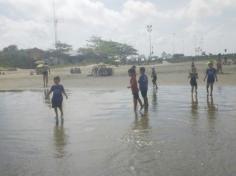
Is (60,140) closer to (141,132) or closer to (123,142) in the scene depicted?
(123,142)

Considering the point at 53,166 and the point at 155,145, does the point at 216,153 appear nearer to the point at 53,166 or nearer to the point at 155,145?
the point at 155,145

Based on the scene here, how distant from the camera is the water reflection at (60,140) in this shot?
9.40 m

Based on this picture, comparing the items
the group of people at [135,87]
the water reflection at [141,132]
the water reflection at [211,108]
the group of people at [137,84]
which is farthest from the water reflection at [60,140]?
the water reflection at [211,108]

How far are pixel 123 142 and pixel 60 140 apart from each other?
5.28 feet

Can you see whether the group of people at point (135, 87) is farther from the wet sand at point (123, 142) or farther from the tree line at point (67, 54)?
the tree line at point (67, 54)

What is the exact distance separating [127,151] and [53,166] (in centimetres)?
163

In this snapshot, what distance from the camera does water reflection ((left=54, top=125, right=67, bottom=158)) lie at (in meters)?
9.40

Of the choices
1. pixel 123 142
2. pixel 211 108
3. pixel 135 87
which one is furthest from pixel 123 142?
pixel 211 108

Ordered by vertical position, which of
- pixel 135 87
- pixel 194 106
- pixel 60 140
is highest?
pixel 135 87

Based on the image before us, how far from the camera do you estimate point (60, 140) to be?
36.1 ft

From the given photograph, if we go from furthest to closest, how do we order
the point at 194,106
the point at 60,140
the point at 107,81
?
the point at 107,81, the point at 194,106, the point at 60,140

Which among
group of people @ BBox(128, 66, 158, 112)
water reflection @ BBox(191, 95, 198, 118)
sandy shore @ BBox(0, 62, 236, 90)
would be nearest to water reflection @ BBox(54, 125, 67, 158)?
group of people @ BBox(128, 66, 158, 112)

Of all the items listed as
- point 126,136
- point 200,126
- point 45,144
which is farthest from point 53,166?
point 200,126

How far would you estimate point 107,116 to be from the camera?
15.4 m
